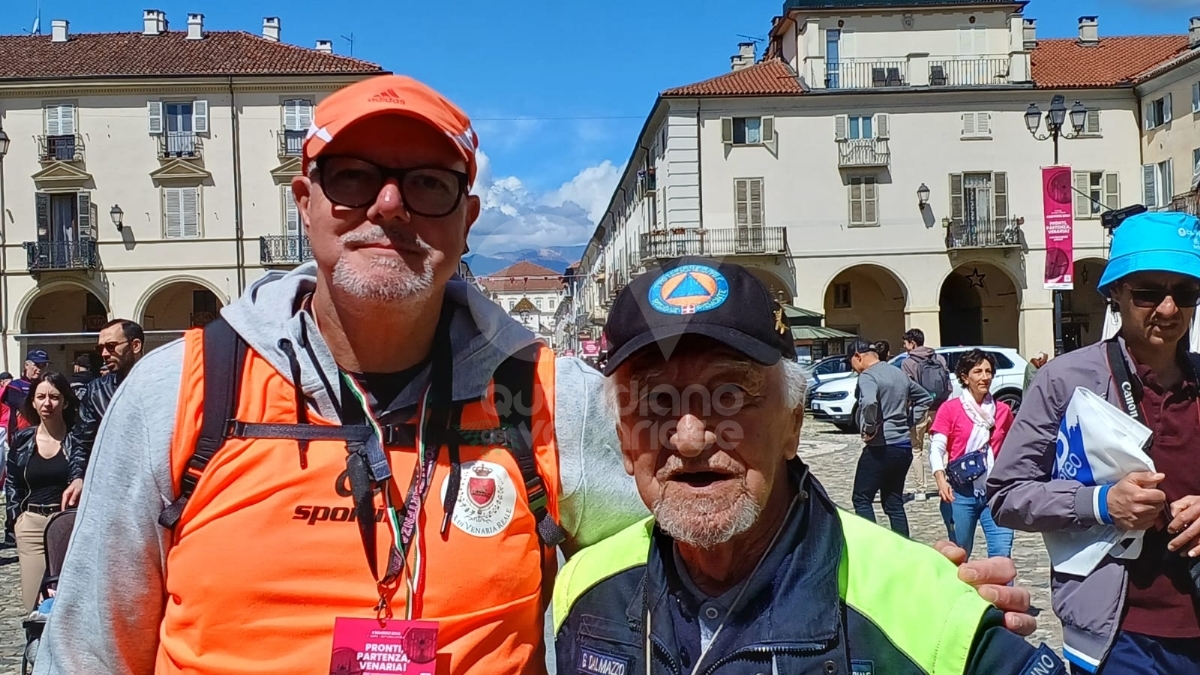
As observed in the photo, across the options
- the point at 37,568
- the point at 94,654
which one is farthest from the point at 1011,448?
the point at 37,568

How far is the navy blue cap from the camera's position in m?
1.88

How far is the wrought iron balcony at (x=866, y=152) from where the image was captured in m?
34.5

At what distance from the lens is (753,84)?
117 feet

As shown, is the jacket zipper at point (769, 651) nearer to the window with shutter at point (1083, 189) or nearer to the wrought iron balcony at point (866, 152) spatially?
the wrought iron balcony at point (866, 152)

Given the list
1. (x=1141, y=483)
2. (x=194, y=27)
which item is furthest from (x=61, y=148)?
(x=1141, y=483)

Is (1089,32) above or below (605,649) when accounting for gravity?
above

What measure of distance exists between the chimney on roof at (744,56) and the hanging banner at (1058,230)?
87.7 feet

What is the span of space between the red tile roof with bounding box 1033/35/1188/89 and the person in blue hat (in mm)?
35503

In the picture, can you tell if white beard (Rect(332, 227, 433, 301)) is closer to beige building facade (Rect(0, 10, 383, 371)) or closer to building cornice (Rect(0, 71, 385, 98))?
beige building facade (Rect(0, 10, 383, 371))

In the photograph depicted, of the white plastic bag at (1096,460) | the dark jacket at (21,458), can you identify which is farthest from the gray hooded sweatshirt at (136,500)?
the dark jacket at (21,458)

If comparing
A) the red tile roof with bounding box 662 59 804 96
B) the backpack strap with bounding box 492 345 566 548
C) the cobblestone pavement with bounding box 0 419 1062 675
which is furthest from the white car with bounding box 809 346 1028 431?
the backpack strap with bounding box 492 345 566 548

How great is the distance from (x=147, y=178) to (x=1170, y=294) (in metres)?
37.4

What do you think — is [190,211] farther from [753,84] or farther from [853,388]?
[853,388]

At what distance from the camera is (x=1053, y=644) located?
6250 millimetres
